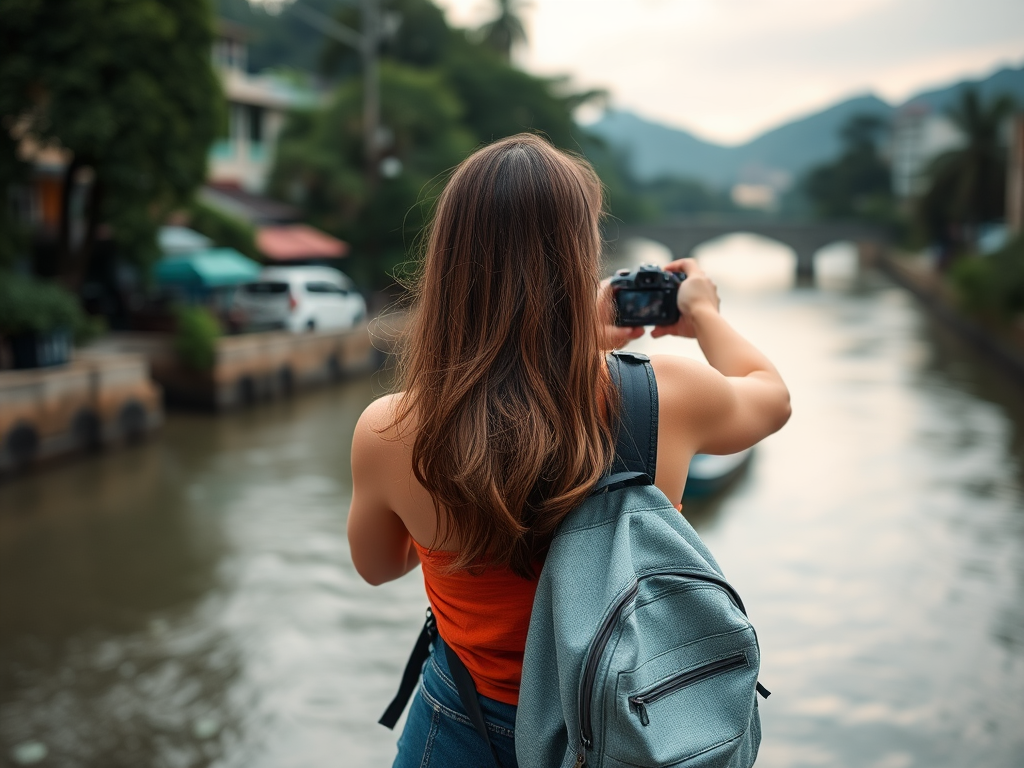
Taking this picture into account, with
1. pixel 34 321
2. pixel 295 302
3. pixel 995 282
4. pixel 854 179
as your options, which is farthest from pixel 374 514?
pixel 854 179

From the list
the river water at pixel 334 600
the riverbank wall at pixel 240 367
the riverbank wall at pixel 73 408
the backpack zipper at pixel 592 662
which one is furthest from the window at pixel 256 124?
the backpack zipper at pixel 592 662

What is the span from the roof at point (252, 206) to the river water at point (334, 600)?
35.2 ft

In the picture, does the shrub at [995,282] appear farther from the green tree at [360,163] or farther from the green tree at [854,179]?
the green tree at [854,179]

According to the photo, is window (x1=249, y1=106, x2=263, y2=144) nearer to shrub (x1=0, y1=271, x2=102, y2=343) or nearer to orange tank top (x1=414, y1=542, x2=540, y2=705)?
shrub (x1=0, y1=271, x2=102, y2=343)

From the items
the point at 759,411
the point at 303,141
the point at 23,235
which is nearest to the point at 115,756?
the point at 759,411

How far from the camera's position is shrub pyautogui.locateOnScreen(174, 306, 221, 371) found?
12641 mm

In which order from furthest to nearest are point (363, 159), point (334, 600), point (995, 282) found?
1. point (363, 159)
2. point (995, 282)
3. point (334, 600)

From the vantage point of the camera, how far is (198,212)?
16.9m

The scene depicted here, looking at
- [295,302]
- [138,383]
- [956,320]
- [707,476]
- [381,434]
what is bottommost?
[956,320]

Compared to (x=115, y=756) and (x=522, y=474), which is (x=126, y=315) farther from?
(x=522, y=474)

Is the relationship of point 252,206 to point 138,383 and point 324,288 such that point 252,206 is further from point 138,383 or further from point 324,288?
point 138,383

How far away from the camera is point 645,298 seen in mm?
1477

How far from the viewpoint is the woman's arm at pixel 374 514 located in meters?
1.21

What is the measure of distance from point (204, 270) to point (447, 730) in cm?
1462
